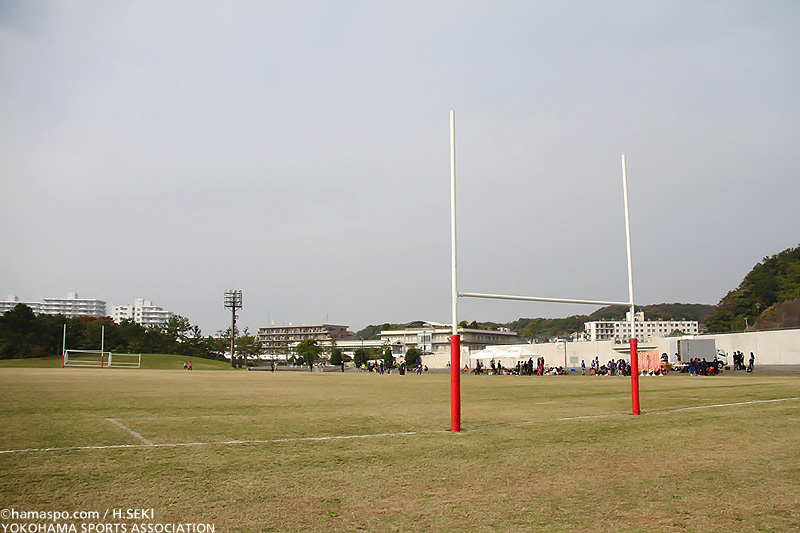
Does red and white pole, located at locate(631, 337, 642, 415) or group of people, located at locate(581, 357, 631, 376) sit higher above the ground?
red and white pole, located at locate(631, 337, 642, 415)

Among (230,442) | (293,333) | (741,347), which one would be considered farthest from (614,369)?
(293,333)

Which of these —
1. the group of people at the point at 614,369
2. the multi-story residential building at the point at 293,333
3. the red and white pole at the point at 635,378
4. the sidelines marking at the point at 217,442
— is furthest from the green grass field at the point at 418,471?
the multi-story residential building at the point at 293,333

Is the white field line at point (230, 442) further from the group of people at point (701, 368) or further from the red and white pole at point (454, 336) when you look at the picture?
the group of people at point (701, 368)

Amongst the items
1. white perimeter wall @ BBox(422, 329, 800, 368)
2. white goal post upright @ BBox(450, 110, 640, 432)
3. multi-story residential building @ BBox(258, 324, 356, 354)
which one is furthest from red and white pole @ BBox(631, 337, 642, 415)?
multi-story residential building @ BBox(258, 324, 356, 354)

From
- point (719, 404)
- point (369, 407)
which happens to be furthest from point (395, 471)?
point (719, 404)

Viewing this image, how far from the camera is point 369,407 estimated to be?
42.7 feet

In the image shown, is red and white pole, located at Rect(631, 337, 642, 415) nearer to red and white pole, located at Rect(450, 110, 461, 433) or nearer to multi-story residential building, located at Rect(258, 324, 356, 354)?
red and white pole, located at Rect(450, 110, 461, 433)

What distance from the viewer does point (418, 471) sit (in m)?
5.65

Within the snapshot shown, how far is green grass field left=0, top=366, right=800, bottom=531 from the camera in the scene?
4.14 m

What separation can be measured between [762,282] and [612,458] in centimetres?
10660

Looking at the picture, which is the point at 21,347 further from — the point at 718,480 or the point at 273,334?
the point at 273,334

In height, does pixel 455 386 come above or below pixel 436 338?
above

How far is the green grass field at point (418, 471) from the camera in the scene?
414 centimetres

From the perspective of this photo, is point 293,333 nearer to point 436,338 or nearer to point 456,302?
point 436,338
